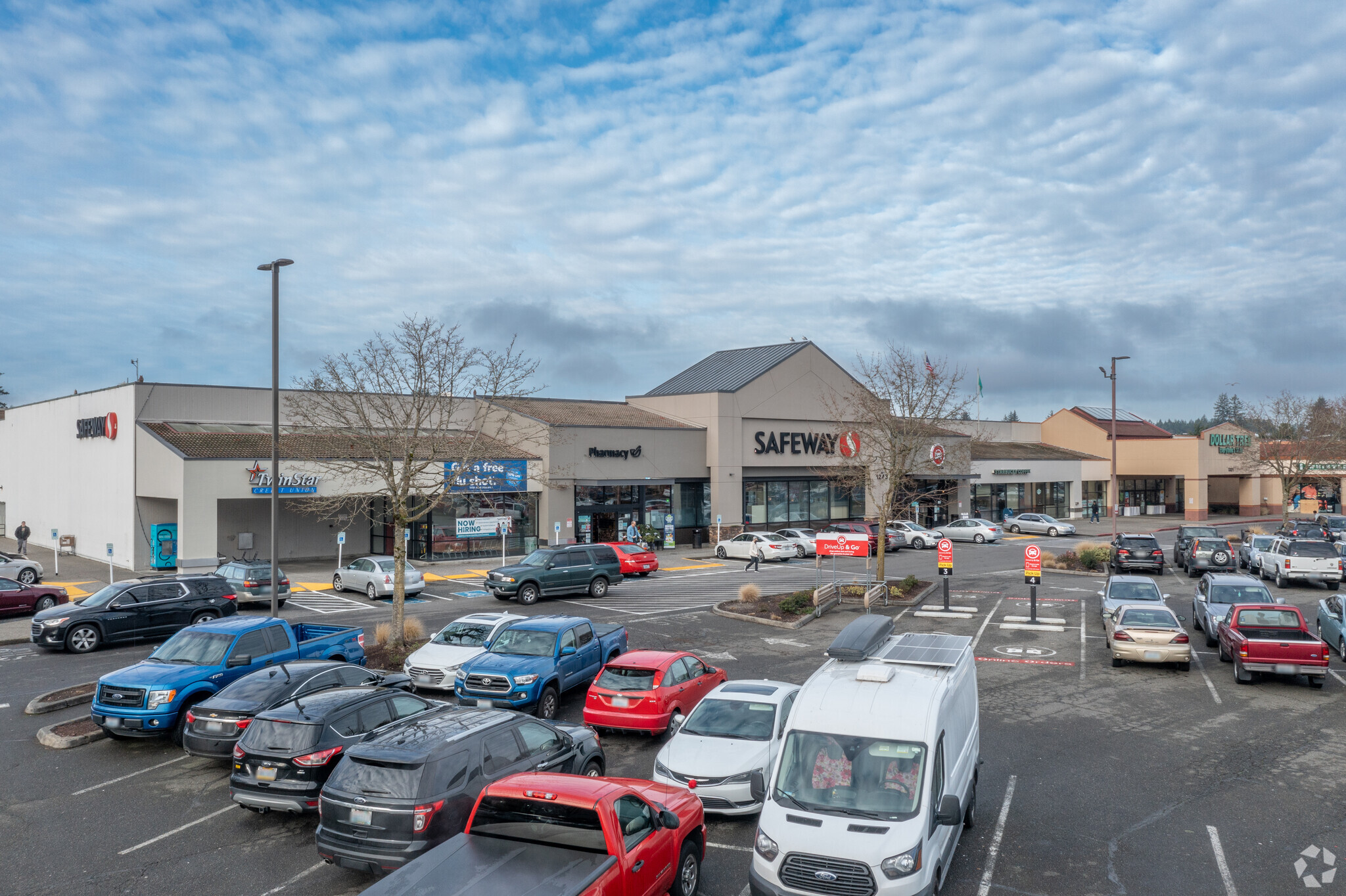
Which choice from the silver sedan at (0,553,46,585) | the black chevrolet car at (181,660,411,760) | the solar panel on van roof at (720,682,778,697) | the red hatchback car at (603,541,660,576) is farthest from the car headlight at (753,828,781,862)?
the silver sedan at (0,553,46,585)

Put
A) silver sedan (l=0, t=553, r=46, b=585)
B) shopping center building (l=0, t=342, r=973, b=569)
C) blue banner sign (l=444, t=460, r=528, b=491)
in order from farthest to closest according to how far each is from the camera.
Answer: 1. blue banner sign (l=444, t=460, r=528, b=491)
2. shopping center building (l=0, t=342, r=973, b=569)
3. silver sedan (l=0, t=553, r=46, b=585)

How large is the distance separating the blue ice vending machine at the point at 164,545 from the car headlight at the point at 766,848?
3415 cm

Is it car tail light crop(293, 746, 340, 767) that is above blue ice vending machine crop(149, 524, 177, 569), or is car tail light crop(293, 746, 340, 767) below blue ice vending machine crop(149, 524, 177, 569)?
below

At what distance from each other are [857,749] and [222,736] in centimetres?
880

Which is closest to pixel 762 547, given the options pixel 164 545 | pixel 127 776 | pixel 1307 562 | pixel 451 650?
pixel 1307 562

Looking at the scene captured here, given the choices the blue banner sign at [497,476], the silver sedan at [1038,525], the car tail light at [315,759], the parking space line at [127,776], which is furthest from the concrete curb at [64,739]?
the silver sedan at [1038,525]

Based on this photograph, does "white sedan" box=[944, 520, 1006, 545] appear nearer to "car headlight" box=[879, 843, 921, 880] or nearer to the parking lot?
the parking lot

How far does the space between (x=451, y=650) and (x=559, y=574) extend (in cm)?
1332

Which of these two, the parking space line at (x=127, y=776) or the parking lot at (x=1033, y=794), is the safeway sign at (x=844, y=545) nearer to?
the parking lot at (x=1033, y=794)

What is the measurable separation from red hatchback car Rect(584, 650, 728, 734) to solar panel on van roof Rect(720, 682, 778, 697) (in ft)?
5.07

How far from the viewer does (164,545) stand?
35.9 meters

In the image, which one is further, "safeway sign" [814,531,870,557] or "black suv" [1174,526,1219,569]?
"black suv" [1174,526,1219,569]

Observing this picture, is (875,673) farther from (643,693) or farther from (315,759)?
(315,759)

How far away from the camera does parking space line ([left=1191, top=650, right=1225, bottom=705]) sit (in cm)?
1650
